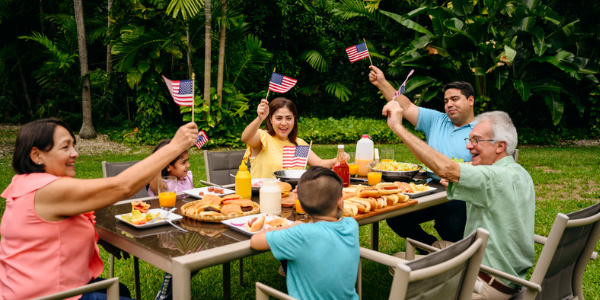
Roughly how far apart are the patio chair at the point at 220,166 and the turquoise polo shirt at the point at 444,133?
1.97 m

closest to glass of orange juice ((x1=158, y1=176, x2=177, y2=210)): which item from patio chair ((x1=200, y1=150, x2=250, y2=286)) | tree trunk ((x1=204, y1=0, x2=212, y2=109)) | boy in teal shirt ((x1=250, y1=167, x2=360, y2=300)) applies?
boy in teal shirt ((x1=250, y1=167, x2=360, y2=300))

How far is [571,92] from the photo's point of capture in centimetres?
1232

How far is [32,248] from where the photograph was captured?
2047 mm

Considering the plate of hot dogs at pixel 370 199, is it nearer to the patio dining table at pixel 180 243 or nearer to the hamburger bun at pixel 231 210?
the patio dining table at pixel 180 243

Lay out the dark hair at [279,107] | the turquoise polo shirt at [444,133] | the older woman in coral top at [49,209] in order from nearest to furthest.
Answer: the older woman in coral top at [49,209] < the turquoise polo shirt at [444,133] < the dark hair at [279,107]

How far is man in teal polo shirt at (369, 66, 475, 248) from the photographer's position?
3.98 meters

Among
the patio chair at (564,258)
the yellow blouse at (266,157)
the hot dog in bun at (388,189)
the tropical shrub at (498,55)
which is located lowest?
the patio chair at (564,258)

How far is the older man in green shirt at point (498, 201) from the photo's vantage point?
2523mm

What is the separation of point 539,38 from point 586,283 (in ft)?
29.3

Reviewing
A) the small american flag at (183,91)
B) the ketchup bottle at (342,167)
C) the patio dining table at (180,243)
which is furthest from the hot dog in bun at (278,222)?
the ketchup bottle at (342,167)

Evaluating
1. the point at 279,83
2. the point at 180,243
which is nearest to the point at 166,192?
the point at 180,243

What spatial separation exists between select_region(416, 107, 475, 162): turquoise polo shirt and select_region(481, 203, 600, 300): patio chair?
5.24 feet

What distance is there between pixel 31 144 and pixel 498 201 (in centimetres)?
247

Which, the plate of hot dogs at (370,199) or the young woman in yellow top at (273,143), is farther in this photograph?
the young woman in yellow top at (273,143)
